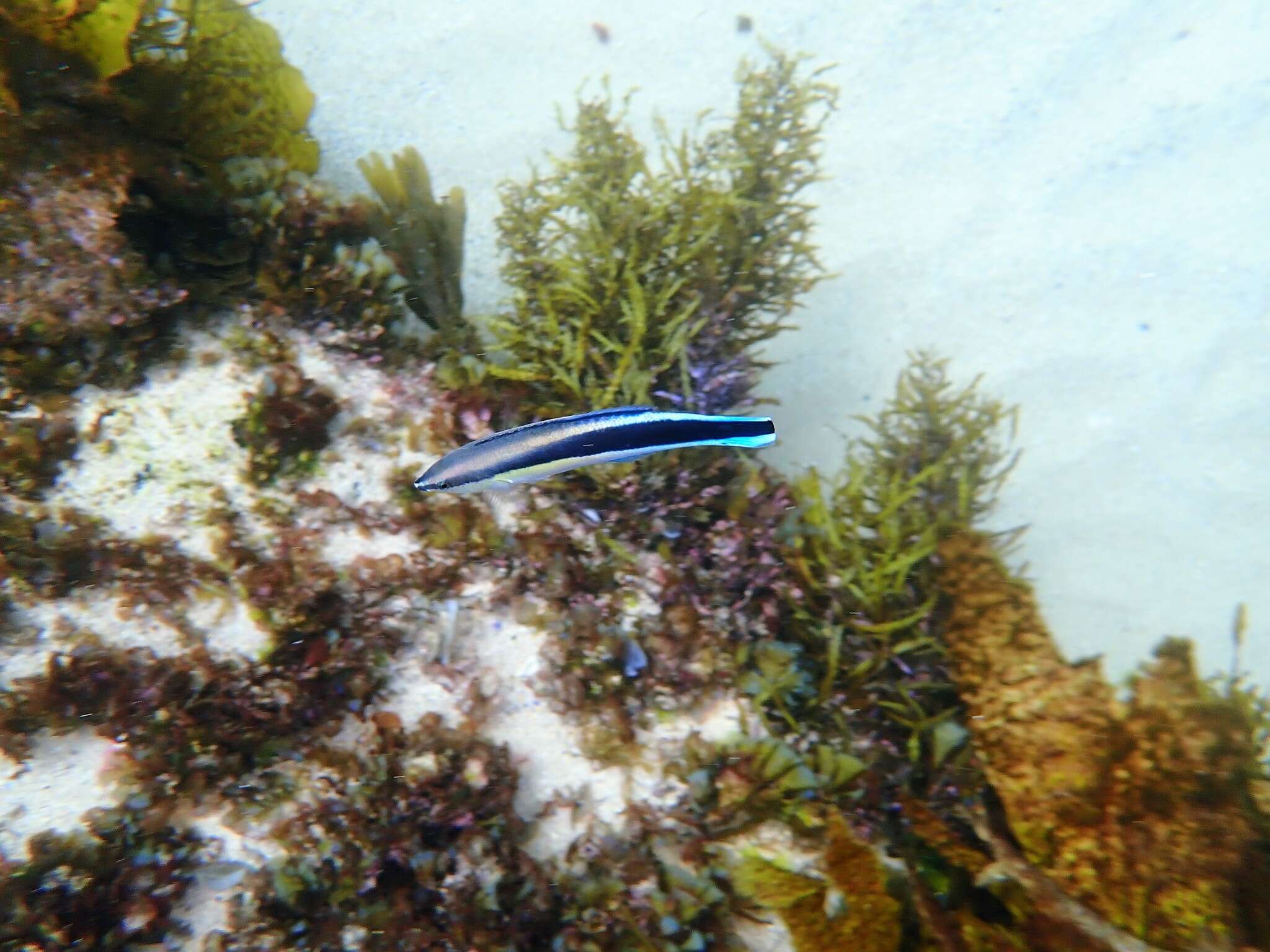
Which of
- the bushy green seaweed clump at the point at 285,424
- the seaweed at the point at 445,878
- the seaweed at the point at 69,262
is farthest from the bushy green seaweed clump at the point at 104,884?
the seaweed at the point at 69,262

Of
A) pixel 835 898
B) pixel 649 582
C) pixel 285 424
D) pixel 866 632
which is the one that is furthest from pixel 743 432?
pixel 285 424

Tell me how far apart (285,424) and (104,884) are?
8.89 ft

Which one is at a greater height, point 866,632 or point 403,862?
point 866,632

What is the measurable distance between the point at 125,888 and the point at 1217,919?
5.54 meters

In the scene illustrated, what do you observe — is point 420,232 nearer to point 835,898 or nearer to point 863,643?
point 863,643

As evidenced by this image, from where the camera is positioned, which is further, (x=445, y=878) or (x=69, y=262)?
(x=69, y=262)

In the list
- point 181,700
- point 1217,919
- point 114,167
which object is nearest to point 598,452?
point 181,700

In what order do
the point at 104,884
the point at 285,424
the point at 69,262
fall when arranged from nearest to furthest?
the point at 104,884
the point at 69,262
the point at 285,424

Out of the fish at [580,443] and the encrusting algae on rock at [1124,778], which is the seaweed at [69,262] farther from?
the encrusting algae on rock at [1124,778]

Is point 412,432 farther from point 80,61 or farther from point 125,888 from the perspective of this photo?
point 80,61

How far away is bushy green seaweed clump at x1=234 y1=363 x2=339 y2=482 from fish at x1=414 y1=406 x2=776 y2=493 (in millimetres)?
2559

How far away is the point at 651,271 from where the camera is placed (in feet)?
15.8

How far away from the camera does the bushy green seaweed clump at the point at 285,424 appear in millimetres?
4102

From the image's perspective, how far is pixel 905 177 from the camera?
8898 millimetres
